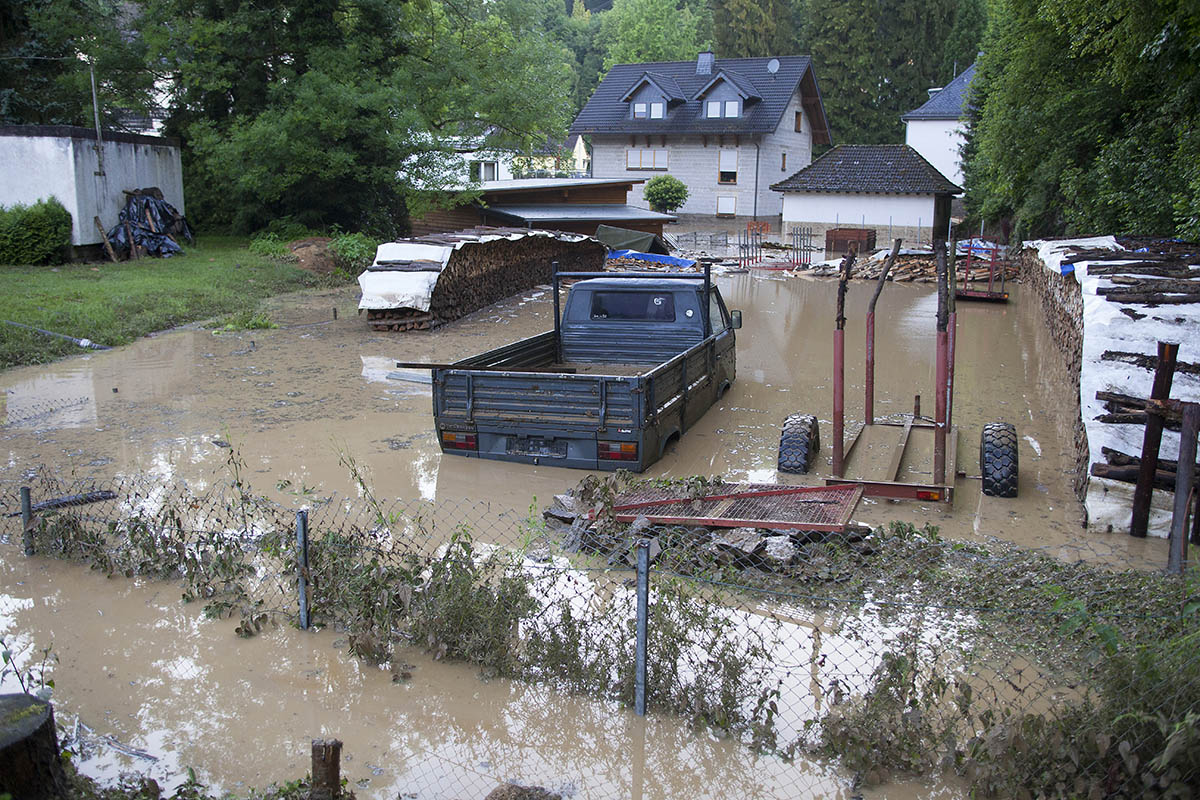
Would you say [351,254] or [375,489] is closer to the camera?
[375,489]

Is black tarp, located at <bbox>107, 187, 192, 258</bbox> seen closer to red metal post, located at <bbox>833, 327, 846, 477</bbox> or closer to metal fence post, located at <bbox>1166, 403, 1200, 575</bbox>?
red metal post, located at <bbox>833, 327, 846, 477</bbox>

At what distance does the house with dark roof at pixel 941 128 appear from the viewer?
168ft

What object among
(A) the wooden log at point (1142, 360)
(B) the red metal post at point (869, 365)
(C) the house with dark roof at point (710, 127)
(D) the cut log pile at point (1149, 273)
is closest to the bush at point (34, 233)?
(B) the red metal post at point (869, 365)

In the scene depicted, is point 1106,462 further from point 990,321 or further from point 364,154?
point 364,154

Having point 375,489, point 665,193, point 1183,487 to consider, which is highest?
point 665,193

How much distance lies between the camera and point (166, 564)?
7.17 meters

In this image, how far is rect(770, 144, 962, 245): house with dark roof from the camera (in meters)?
39.5

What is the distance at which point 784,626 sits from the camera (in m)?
6.45

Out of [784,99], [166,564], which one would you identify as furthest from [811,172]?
[166,564]

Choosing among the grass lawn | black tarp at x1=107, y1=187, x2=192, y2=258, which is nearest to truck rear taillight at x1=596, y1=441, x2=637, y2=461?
the grass lawn

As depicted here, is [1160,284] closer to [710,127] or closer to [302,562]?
[302,562]

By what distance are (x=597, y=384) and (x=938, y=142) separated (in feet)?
160

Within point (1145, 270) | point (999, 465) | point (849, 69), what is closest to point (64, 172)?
point (999, 465)

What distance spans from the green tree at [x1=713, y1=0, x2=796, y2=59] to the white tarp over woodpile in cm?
6074
